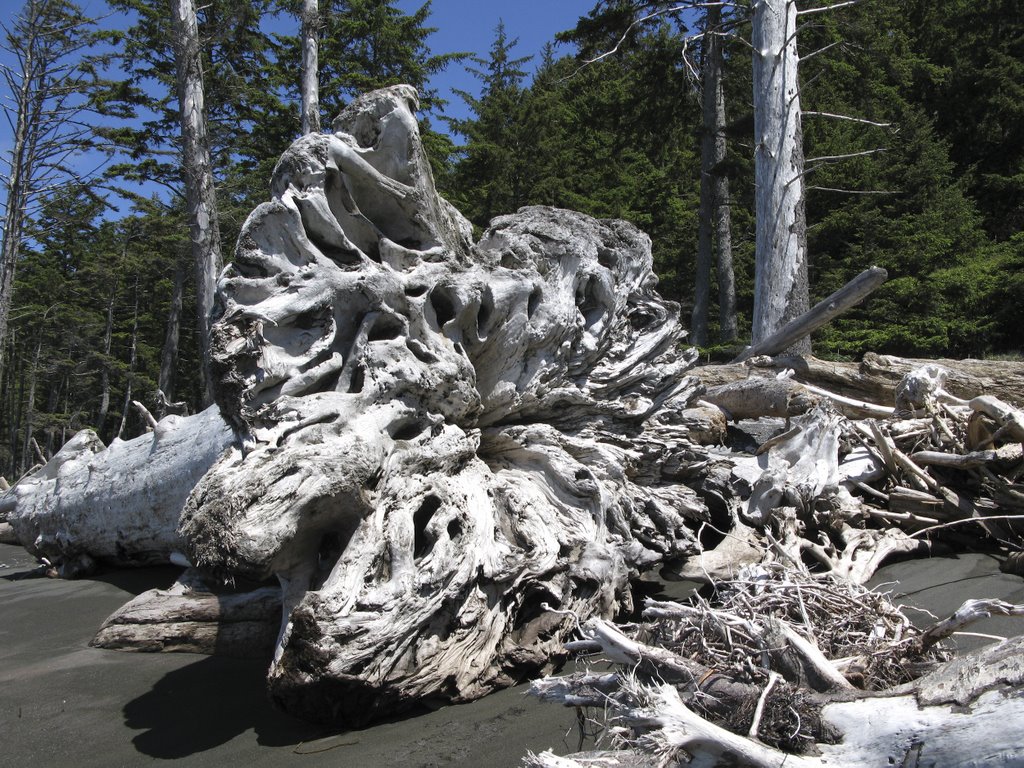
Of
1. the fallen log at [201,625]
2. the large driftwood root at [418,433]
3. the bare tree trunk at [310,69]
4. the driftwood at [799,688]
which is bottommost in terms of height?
the fallen log at [201,625]

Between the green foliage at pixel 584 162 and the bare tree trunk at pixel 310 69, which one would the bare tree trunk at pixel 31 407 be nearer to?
the green foliage at pixel 584 162

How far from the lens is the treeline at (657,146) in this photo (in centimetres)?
1611

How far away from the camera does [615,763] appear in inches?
80.5

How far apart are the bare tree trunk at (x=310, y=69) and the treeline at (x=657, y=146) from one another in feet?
2.45

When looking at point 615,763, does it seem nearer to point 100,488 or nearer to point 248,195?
point 100,488

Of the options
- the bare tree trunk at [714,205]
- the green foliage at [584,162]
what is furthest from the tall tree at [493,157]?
the bare tree trunk at [714,205]

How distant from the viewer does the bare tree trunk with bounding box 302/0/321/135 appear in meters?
11.6

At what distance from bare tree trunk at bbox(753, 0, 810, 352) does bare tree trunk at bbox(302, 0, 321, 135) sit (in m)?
6.53

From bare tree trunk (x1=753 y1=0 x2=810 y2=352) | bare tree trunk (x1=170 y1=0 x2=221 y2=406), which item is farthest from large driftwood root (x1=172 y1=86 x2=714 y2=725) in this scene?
bare tree trunk (x1=170 y1=0 x2=221 y2=406)

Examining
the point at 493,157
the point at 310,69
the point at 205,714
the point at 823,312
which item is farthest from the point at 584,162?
the point at 205,714

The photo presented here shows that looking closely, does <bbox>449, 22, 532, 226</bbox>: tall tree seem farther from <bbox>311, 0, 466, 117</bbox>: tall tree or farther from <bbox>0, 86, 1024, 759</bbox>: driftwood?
<bbox>0, 86, 1024, 759</bbox>: driftwood

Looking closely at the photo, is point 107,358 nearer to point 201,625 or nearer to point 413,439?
point 201,625

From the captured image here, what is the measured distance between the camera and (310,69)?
11992mm

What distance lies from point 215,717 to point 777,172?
29.3 ft
